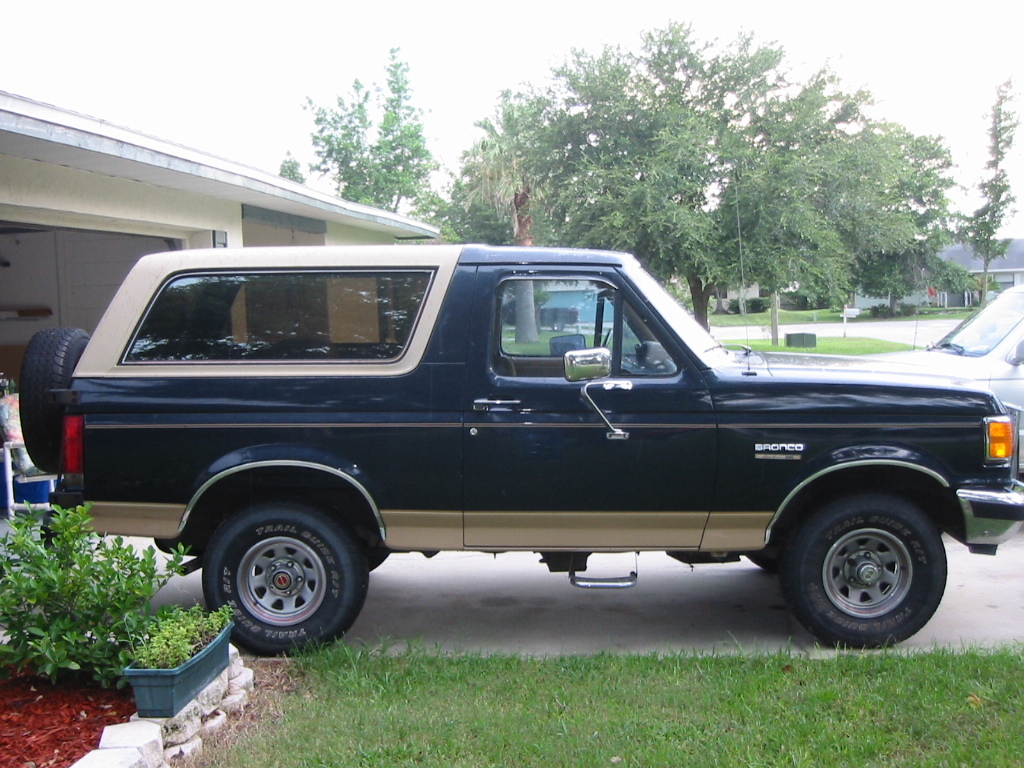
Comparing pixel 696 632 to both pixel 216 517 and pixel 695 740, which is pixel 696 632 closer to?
pixel 695 740

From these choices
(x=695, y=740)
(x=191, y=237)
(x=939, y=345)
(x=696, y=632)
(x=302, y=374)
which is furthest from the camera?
(x=191, y=237)

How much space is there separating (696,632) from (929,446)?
5.58 ft

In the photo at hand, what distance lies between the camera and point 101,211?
32.5 ft

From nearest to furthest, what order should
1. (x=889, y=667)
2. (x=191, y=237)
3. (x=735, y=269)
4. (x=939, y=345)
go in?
(x=889, y=667) < (x=939, y=345) < (x=191, y=237) < (x=735, y=269)

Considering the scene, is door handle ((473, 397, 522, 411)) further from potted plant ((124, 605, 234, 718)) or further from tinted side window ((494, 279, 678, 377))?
potted plant ((124, 605, 234, 718))

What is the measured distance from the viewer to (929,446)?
4.91 meters

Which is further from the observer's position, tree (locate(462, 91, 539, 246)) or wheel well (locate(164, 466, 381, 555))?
tree (locate(462, 91, 539, 246))

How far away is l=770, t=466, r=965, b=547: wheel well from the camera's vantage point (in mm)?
5012

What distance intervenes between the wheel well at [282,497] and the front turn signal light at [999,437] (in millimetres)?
3259

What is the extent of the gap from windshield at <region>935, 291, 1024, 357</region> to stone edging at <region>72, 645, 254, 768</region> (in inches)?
272

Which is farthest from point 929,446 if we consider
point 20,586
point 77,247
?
point 77,247

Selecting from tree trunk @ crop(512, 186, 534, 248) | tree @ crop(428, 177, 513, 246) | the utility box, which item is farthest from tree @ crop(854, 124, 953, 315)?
tree @ crop(428, 177, 513, 246)

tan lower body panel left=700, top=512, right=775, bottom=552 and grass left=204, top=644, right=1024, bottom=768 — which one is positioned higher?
tan lower body panel left=700, top=512, right=775, bottom=552

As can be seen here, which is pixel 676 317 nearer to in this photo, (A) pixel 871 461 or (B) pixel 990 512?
(A) pixel 871 461
